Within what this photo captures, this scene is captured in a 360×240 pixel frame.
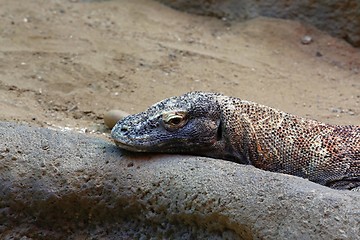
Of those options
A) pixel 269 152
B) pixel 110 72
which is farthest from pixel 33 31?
pixel 269 152

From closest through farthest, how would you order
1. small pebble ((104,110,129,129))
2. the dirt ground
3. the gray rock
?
1. small pebble ((104,110,129,129))
2. the dirt ground
3. the gray rock

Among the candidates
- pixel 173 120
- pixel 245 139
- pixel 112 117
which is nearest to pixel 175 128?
pixel 173 120

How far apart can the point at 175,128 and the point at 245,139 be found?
366 millimetres

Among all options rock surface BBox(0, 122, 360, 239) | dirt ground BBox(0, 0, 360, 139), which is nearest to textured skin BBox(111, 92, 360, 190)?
rock surface BBox(0, 122, 360, 239)

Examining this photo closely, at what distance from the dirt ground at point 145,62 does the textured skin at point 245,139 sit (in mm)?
1516

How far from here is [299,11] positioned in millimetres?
6855

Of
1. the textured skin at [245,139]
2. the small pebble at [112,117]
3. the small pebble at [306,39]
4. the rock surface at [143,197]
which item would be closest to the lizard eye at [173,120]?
the textured skin at [245,139]

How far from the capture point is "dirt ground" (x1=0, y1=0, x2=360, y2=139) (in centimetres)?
510

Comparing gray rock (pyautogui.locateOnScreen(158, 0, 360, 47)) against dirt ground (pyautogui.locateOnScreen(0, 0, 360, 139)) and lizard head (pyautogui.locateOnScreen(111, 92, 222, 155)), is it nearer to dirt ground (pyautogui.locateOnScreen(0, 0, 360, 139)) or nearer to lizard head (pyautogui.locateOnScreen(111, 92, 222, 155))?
dirt ground (pyautogui.locateOnScreen(0, 0, 360, 139))

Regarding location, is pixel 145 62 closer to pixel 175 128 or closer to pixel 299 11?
pixel 299 11

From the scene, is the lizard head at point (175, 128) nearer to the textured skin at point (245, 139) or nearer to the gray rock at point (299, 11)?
the textured skin at point (245, 139)

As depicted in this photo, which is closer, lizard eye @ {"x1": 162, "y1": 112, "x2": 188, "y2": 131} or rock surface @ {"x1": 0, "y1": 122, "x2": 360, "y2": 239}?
rock surface @ {"x1": 0, "y1": 122, "x2": 360, "y2": 239}

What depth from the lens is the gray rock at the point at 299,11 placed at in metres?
6.55

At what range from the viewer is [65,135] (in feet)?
10.6
